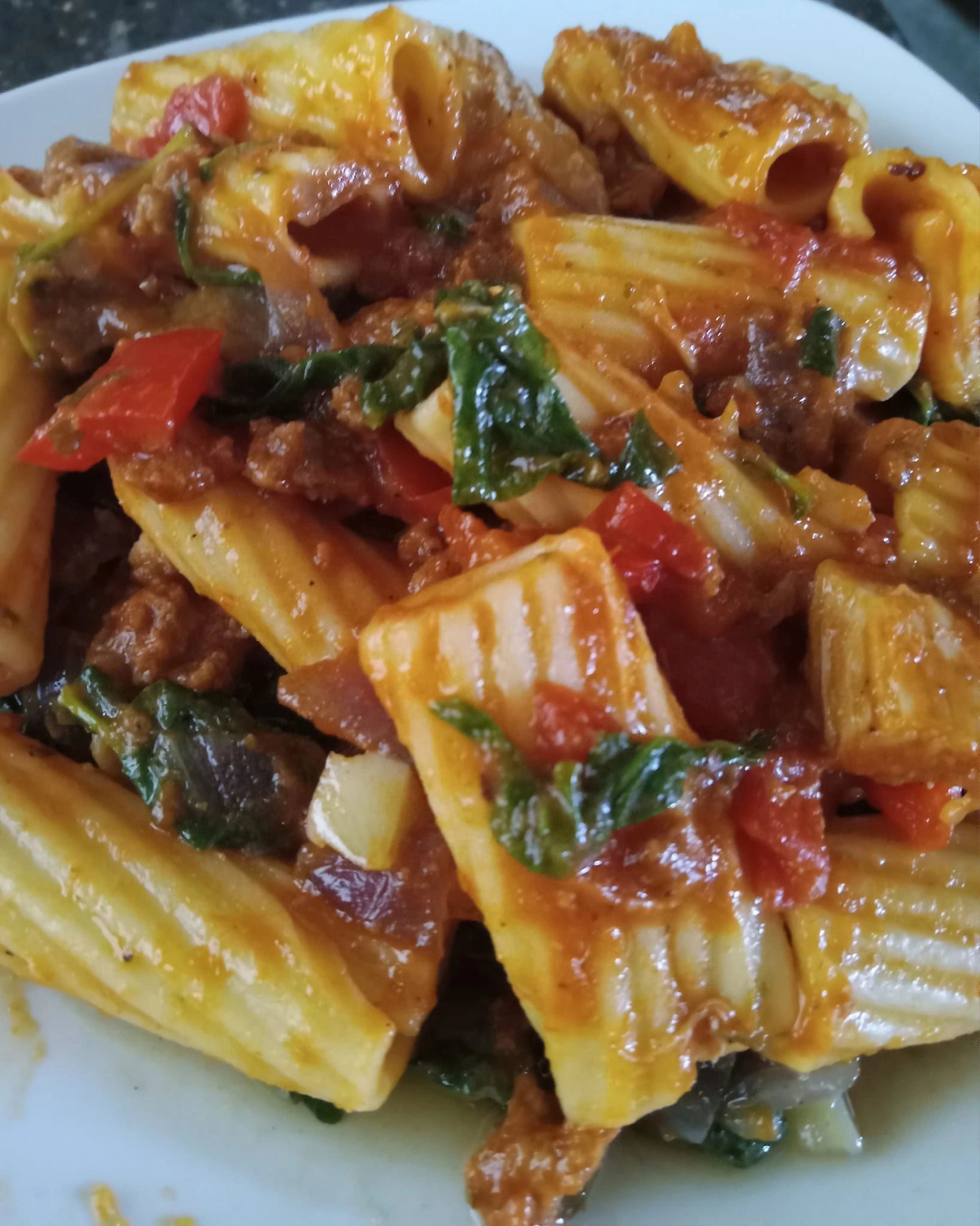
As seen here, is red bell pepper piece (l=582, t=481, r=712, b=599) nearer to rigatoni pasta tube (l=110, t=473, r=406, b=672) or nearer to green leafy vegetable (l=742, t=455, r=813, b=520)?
green leafy vegetable (l=742, t=455, r=813, b=520)

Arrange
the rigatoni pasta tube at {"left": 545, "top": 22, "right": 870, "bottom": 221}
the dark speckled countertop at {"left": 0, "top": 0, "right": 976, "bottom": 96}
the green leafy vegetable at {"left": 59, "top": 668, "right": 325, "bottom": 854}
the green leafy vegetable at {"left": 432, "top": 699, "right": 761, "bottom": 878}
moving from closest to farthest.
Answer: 1. the green leafy vegetable at {"left": 432, "top": 699, "right": 761, "bottom": 878}
2. the green leafy vegetable at {"left": 59, "top": 668, "right": 325, "bottom": 854}
3. the rigatoni pasta tube at {"left": 545, "top": 22, "right": 870, "bottom": 221}
4. the dark speckled countertop at {"left": 0, "top": 0, "right": 976, "bottom": 96}

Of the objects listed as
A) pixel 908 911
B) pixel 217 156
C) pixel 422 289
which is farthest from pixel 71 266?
pixel 908 911

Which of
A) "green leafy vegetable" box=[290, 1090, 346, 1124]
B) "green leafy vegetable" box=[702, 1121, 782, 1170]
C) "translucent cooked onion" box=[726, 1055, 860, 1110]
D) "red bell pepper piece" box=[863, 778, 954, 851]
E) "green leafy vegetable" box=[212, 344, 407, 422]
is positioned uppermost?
"green leafy vegetable" box=[212, 344, 407, 422]

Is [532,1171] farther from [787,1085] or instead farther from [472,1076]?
[787,1085]

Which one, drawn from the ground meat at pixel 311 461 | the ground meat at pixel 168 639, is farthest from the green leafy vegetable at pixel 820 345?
the ground meat at pixel 168 639

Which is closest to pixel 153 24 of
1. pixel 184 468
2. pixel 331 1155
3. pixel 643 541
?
pixel 184 468

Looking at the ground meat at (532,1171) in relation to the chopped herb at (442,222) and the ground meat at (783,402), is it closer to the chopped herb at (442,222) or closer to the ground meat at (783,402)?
the ground meat at (783,402)

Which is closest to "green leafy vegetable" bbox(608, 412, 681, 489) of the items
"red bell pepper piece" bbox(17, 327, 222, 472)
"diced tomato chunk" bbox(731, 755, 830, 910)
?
"diced tomato chunk" bbox(731, 755, 830, 910)
